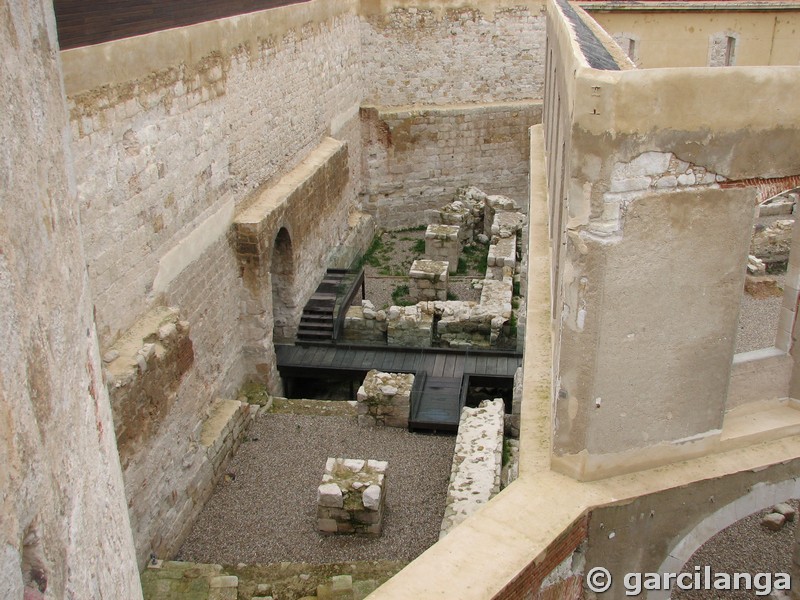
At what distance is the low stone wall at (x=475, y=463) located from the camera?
23.2 ft

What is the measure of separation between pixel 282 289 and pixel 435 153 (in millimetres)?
7061

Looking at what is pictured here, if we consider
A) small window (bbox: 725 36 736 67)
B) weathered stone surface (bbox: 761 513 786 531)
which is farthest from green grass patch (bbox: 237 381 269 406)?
small window (bbox: 725 36 736 67)

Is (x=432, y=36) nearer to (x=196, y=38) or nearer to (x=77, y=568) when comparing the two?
(x=196, y=38)

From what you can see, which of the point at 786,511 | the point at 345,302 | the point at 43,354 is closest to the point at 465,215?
the point at 345,302

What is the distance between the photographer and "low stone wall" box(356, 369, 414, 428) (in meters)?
9.26

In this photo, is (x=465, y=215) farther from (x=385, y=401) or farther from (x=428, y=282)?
(x=385, y=401)

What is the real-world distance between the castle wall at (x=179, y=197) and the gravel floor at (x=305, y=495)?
16.5 inches

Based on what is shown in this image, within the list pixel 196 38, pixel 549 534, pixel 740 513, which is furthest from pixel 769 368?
pixel 196 38

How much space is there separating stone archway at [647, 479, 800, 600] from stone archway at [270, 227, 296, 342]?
721cm

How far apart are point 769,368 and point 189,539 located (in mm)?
5592

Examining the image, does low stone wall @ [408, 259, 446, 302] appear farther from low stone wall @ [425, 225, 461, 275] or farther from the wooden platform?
the wooden platform

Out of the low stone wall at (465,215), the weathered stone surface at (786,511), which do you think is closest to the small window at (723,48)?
the low stone wall at (465,215)

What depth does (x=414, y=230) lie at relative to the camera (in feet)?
58.1

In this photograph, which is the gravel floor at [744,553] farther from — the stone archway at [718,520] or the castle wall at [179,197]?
the castle wall at [179,197]
